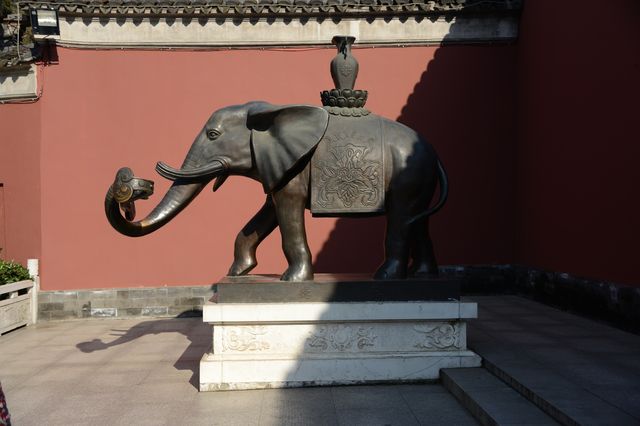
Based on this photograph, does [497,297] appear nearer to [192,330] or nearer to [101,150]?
[192,330]

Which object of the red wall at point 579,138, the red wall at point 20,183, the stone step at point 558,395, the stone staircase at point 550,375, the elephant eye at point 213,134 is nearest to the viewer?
the stone step at point 558,395

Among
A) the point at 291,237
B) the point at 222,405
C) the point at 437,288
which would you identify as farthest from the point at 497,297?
the point at 222,405

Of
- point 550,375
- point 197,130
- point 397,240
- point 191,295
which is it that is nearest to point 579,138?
point 397,240

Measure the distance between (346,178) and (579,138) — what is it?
320 centimetres

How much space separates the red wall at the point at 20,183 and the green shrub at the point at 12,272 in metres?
0.33

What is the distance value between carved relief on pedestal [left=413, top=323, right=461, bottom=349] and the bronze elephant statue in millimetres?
416

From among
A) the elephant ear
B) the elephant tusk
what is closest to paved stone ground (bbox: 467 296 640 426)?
the elephant ear

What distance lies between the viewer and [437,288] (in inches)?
175

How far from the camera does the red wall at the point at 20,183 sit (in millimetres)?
7504

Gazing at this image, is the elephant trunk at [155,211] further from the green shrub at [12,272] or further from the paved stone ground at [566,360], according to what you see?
the green shrub at [12,272]

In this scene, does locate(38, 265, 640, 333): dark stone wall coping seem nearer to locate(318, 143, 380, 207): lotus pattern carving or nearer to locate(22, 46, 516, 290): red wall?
locate(22, 46, 516, 290): red wall

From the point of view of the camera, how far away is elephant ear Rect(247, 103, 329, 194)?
4.43 m

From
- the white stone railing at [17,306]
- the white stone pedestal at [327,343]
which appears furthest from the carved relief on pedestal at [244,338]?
the white stone railing at [17,306]

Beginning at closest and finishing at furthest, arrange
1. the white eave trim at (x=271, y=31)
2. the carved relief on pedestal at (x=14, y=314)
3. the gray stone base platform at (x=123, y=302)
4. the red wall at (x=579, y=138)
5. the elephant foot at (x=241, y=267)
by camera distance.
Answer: the elephant foot at (x=241, y=267) → the red wall at (x=579, y=138) → the carved relief on pedestal at (x=14, y=314) → the gray stone base platform at (x=123, y=302) → the white eave trim at (x=271, y=31)
